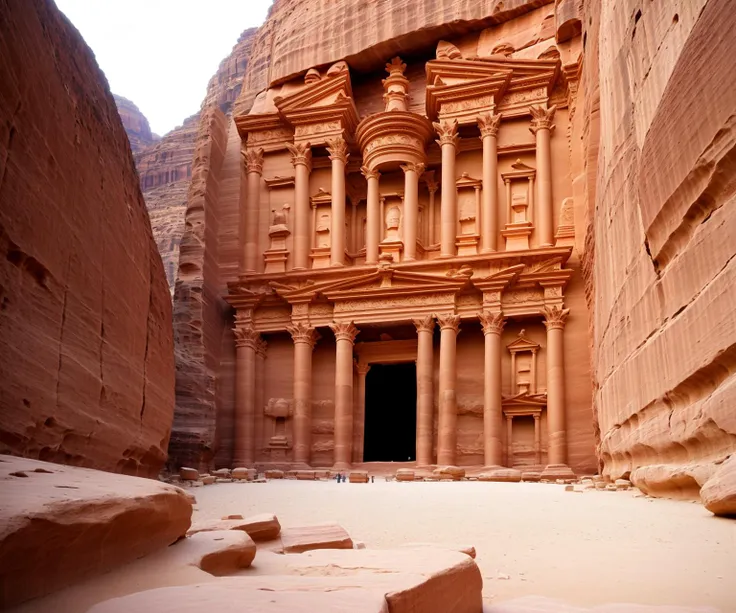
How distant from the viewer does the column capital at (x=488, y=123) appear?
23.3m

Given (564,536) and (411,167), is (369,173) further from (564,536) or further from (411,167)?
(564,536)

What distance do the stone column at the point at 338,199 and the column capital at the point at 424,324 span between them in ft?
11.7

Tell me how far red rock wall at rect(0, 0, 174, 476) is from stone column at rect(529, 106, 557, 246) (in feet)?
48.7

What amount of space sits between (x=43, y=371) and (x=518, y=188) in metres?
19.5

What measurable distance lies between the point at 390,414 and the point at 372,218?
8948 millimetres

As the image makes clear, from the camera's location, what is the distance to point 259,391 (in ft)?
76.7

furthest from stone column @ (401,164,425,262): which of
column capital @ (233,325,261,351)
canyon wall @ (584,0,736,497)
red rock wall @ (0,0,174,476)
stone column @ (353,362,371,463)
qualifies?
red rock wall @ (0,0,174,476)

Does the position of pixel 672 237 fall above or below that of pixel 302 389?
above

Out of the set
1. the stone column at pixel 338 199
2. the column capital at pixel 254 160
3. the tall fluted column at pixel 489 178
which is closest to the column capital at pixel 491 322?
the tall fluted column at pixel 489 178

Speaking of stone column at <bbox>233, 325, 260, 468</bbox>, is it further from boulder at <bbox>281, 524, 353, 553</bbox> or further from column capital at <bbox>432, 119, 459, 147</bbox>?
boulder at <bbox>281, 524, 353, 553</bbox>

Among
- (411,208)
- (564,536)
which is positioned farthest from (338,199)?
(564,536)

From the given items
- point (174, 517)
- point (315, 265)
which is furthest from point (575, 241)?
point (174, 517)

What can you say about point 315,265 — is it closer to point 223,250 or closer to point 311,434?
point 223,250

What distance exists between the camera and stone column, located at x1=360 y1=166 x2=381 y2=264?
2347cm
